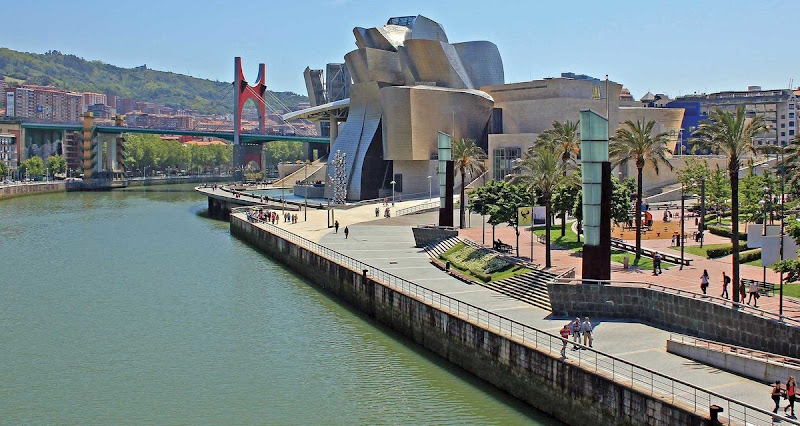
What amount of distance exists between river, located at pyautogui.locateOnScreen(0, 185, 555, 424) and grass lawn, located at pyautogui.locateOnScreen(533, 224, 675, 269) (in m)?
9.27

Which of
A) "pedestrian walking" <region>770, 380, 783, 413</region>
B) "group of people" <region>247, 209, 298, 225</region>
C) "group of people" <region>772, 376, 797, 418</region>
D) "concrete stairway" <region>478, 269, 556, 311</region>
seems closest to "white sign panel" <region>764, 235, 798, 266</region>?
"group of people" <region>772, 376, 797, 418</region>

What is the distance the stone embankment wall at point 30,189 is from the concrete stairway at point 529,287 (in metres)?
88.8

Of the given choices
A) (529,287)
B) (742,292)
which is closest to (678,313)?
(742,292)

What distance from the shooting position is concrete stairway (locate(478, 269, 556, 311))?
26.8 meters

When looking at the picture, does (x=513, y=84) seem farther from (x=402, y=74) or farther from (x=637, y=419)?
(x=637, y=419)

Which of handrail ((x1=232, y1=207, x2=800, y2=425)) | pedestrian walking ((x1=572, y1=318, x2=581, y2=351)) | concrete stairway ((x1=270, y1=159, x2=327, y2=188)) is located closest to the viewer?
handrail ((x1=232, y1=207, x2=800, y2=425))

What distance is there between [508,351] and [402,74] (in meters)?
60.3

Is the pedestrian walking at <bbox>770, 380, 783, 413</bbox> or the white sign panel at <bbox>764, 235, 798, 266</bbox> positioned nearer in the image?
the pedestrian walking at <bbox>770, 380, 783, 413</bbox>

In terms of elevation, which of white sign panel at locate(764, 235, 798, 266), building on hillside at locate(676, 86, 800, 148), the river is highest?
building on hillside at locate(676, 86, 800, 148)

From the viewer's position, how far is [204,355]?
26.0 meters

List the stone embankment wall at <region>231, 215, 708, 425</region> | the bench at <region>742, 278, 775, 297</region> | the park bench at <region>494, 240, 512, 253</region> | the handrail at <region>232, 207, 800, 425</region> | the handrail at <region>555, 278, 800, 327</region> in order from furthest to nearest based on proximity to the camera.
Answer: the park bench at <region>494, 240, 512, 253</region>
the bench at <region>742, 278, 775, 297</region>
the handrail at <region>555, 278, 800, 327</region>
the stone embankment wall at <region>231, 215, 708, 425</region>
the handrail at <region>232, 207, 800, 425</region>

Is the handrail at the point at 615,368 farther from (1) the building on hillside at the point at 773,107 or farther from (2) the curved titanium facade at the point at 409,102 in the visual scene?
(1) the building on hillside at the point at 773,107

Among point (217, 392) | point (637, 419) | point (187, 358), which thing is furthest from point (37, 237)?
point (637, 419)

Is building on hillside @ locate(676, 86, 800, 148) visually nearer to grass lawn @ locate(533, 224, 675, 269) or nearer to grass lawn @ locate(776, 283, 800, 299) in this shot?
grass lawn @ locate(533, 224, 675, 269)
